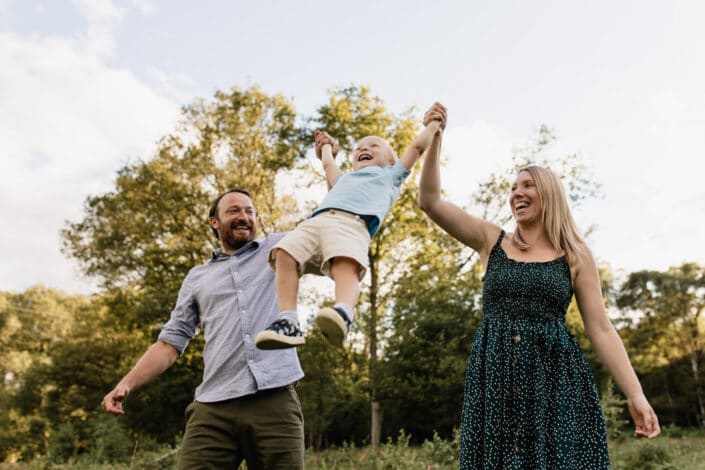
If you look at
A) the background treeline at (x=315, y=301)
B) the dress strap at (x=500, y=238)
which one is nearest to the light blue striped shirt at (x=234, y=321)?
the dress strap at (x=500, y=238)

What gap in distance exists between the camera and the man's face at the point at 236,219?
316 centimetres

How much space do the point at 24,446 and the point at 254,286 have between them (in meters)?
25.6

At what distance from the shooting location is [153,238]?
69.1 ft

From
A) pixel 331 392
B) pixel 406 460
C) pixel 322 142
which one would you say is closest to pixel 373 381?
pixel 331 392

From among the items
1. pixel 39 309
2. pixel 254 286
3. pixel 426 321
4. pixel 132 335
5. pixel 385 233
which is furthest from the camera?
pixel 39 309

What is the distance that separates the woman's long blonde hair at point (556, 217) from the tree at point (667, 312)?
97.4 feet

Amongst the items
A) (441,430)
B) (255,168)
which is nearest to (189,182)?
(255,168)

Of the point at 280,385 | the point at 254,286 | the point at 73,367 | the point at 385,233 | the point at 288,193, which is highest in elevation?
the point at 288,193

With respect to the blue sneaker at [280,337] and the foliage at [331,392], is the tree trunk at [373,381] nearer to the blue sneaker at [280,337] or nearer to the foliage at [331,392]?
the foliage at [331,392]

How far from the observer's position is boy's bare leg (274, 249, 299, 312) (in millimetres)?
2648

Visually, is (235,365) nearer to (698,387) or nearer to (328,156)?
(328,156)

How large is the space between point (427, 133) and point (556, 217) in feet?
2.48

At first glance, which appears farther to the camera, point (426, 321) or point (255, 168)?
point (255, 168)

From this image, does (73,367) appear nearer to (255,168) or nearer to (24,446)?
(24,446)
